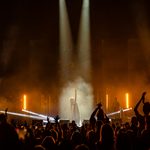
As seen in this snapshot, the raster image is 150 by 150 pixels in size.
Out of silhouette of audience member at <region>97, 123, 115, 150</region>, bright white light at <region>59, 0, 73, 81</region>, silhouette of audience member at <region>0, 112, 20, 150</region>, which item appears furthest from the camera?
bright white light at <region>59, 0, 73, 81</region>

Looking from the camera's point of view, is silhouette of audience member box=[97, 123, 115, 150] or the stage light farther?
the stage light

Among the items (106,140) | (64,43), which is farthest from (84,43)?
(106,140)

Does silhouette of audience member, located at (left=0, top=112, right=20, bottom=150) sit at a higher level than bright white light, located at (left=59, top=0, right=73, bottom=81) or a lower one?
lower

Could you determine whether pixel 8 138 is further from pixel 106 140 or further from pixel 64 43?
pixel 64 43

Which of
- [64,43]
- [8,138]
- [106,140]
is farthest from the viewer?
[64,43]

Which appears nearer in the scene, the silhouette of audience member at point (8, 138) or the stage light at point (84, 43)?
the silhouette of audience member at point (8, 138)

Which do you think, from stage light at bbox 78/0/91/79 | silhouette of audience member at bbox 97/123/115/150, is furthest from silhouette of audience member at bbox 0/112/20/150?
stage light at bbox 78/0/91/79

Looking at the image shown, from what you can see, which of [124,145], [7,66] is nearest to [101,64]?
[7,66]

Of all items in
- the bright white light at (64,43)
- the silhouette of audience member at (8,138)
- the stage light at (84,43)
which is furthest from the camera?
the bright white light at (64,43)

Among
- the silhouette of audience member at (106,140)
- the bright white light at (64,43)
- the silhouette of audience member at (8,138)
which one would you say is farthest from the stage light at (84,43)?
the silhouette of audience member at (8,138)

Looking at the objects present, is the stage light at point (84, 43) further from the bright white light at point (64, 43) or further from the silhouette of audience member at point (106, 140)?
the silhouette of audience member at point (106, 140)

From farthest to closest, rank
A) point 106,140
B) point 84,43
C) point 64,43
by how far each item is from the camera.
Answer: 1. point 64,43
2. point 84,43
3. point 106,140

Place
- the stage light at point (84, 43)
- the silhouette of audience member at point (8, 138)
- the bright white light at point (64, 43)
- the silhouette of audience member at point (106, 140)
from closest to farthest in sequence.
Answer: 1. the silhouette of audience member at point (8, 138)
2. the silhouette of audience member at point (106, 140)
3. the stage light at point (84, 43)
4. the bright white light at point (64, 43)

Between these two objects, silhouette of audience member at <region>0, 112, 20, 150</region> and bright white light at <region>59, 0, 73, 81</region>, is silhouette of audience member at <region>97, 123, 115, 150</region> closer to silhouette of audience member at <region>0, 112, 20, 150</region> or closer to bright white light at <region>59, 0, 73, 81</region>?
silhouette of audience member at <region>0, 112, 20, 150</region>
